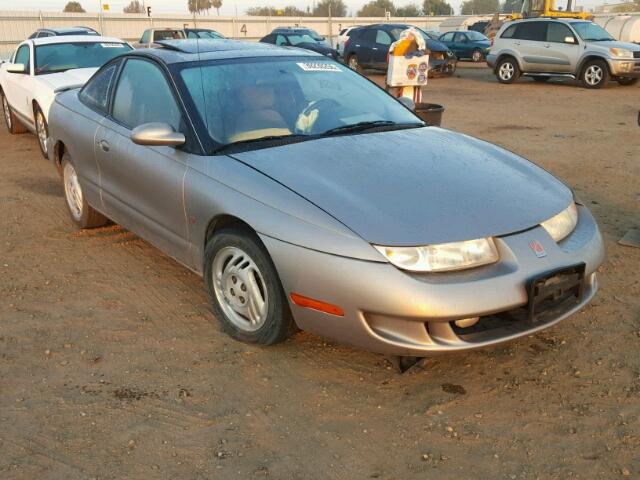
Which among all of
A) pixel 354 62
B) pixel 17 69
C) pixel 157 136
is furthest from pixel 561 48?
pixel 157 136

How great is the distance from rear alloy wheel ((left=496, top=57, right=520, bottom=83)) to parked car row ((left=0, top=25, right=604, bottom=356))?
48.6 feet

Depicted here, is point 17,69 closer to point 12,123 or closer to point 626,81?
point 12,123

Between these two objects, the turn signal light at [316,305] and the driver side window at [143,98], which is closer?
the turn signal light at [316,305]

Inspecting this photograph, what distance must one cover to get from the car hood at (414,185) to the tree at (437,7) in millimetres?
95086

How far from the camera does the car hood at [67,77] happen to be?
813 cm

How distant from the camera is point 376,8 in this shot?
94.4 m

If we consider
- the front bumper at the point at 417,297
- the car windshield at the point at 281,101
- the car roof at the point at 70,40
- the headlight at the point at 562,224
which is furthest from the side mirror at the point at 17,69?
the headlight at the point at 562,224

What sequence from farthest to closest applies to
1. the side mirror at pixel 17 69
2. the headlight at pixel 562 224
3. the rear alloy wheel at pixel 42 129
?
the side mirror at pixel 17 69 < the rear alloy wheel at pixel 42 129 < the headlight at pixel 562 224

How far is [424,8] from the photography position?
94938 mm

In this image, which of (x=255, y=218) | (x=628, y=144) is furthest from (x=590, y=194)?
(x=255, y=218)

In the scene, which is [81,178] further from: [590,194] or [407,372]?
[590,194]

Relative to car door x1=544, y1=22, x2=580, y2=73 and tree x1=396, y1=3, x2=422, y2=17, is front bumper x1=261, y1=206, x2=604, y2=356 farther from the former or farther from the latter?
tree x1=396, y1=3, x2=422, y2=17

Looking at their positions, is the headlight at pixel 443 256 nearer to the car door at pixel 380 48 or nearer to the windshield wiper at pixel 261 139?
the windshield wiper at pixel 261 139

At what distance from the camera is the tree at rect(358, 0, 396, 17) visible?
306ft
